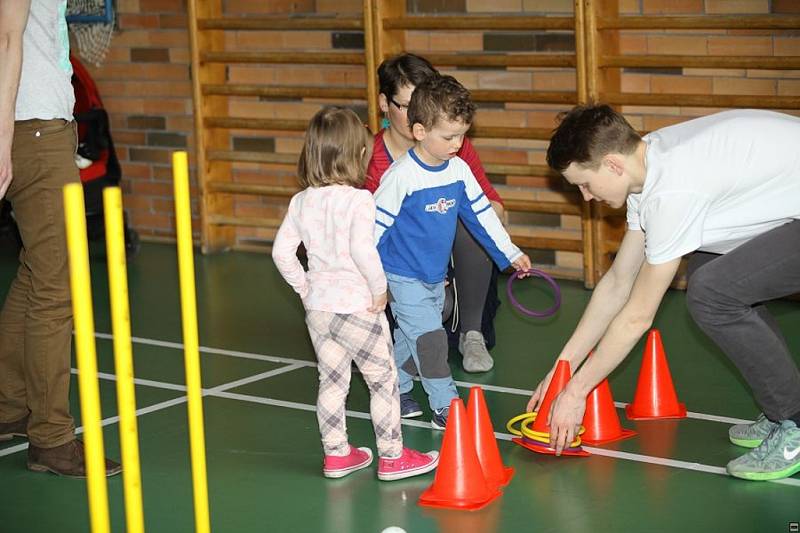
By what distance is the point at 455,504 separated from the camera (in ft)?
10.7

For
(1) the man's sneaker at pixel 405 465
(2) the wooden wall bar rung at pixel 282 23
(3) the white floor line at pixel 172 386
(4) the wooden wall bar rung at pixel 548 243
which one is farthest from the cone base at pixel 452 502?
(2) the wooden wall bar rung at pixel 282 23

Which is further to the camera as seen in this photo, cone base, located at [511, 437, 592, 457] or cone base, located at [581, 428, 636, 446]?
cone base, located at [581, 428, 636, 446]

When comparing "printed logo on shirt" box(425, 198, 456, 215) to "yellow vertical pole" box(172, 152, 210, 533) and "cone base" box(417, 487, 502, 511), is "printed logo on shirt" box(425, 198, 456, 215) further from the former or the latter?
"yellow vertical pole" box(172, 152, 210, 533)

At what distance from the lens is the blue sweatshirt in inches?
153

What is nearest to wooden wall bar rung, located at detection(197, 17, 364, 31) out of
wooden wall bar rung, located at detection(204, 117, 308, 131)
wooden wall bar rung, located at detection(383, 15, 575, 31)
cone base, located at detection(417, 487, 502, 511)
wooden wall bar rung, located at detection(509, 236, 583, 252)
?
wooden wall bar rung, located at detection(383, 15, 575, 31)

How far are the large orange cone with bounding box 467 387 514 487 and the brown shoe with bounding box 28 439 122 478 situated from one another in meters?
1.05

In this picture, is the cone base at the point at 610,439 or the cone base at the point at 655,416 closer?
the cone base at the point at 610,439

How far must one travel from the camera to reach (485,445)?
3.46 meters

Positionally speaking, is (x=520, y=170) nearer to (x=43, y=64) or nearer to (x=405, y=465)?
(x=405, y=465)

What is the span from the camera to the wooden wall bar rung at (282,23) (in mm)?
6715

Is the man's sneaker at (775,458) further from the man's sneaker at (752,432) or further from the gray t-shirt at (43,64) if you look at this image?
the gray t-shirt at (43,64)

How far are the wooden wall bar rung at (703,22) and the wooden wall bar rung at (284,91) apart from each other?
156 cm

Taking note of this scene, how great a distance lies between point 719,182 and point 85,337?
1.72 m

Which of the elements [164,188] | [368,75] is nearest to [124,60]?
[164,188]
